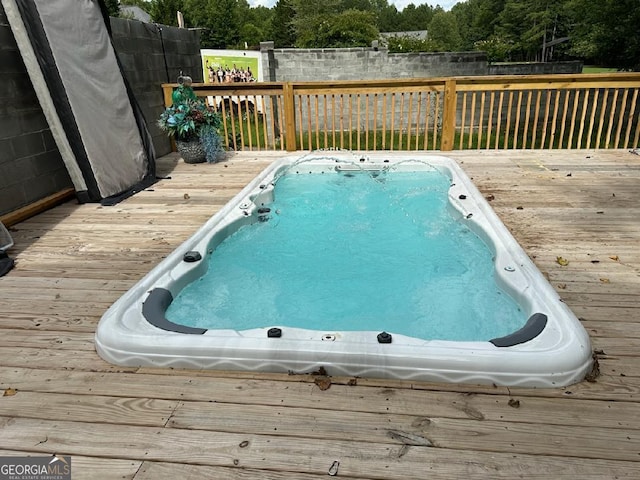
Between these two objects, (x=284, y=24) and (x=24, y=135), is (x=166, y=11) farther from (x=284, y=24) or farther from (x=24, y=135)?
(x=24, y=135)

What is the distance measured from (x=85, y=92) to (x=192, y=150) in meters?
1.65

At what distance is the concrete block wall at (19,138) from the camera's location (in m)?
3.41

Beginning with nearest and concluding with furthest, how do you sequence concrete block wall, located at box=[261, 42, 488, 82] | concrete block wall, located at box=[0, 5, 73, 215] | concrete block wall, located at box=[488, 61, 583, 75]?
concrete block wall, located at box=[0, 5, 73, 215]
concrete block wall, located at box=[261, 42, 488, 82]
concrete block wall, located at box=[488, 61, 583, 75]

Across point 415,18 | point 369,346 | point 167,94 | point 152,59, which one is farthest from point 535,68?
point 415,18

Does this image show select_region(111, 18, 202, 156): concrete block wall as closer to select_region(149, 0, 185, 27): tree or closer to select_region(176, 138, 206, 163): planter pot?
select_region(176, 138, 206, 163): planter pot

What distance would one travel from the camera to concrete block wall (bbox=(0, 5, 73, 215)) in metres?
3.41

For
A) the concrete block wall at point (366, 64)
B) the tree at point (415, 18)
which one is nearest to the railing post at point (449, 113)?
the concrete block wall at point (366, 64)

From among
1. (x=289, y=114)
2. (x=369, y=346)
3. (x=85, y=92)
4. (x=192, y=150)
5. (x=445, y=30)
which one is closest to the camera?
(x=369, y=346)

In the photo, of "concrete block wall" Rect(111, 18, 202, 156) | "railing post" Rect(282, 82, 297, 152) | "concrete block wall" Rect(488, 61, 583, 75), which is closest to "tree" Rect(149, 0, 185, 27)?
"concrete block wall" Rect(488, 61, 583, 75)

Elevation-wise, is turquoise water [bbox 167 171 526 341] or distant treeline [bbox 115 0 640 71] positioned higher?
distant treeline [bbox 115 0 640 71]

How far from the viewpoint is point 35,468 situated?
139 centimetres

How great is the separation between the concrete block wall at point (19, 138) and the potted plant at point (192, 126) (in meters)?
1.49

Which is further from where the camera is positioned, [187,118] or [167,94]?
[167,94]

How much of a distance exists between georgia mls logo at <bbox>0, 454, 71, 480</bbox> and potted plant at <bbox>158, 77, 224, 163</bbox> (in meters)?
4.27
